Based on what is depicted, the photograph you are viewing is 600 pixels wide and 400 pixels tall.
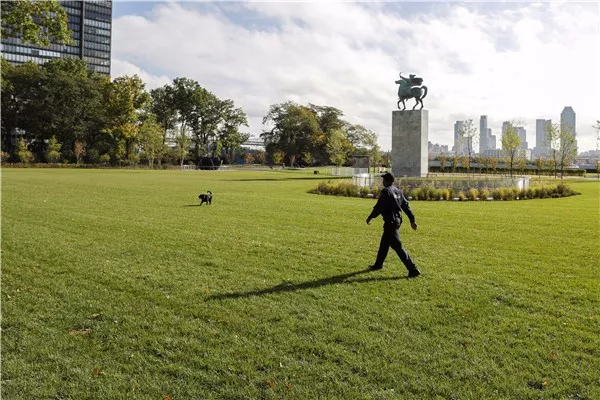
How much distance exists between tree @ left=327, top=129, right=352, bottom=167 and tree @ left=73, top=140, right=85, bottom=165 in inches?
1504

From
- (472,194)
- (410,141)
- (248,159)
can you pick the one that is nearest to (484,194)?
(472,194)

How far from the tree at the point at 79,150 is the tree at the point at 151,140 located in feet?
28.4

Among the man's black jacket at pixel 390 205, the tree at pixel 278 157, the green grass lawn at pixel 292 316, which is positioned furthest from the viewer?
the tree at pixel 278 157

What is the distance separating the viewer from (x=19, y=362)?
191 inches

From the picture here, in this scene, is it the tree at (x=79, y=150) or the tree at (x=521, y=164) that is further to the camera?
the tree at (x=79, y=150)

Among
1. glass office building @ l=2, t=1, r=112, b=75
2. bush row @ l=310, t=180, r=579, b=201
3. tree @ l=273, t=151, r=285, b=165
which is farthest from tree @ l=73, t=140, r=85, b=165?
bush row @ l=310, t=180, r=579, b=201

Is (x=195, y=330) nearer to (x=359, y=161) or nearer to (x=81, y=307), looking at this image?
(x=81, y=307)

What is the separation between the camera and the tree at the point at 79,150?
2899 inches

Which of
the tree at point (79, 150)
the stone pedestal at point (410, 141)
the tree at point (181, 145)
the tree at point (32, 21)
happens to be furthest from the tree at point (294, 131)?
the tree at point (32, 21)

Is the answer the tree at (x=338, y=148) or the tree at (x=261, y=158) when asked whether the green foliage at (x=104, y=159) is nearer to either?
the tree at (x=338, y=148)

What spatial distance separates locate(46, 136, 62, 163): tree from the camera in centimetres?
7138

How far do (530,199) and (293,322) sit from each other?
78.2 feet

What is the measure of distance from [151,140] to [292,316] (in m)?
73.4

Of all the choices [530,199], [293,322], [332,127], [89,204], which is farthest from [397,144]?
[332,127]
